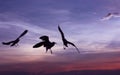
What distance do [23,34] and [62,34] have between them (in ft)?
4.11

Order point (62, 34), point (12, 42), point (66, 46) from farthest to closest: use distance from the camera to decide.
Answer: point (12, 42) → point (66, 46) → point (62, 34)

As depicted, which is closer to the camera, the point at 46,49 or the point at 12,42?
the point at 46,49

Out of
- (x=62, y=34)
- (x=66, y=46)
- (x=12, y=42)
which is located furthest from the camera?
(x=12, y=42)

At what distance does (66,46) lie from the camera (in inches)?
248

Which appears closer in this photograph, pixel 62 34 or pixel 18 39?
pixel 62 34

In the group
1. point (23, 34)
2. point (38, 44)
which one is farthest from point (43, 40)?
point (23, 34)

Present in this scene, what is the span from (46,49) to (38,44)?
301 mm

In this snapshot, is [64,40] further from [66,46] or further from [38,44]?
[38,44]

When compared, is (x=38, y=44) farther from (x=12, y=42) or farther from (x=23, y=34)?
(x=12, y=42)

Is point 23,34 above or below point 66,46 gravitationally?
above

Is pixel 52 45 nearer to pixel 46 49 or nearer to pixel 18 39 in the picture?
pixel 46 49

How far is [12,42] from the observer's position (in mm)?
6781

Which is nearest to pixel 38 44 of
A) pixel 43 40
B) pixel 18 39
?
pixel 43 40

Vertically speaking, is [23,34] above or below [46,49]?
above
